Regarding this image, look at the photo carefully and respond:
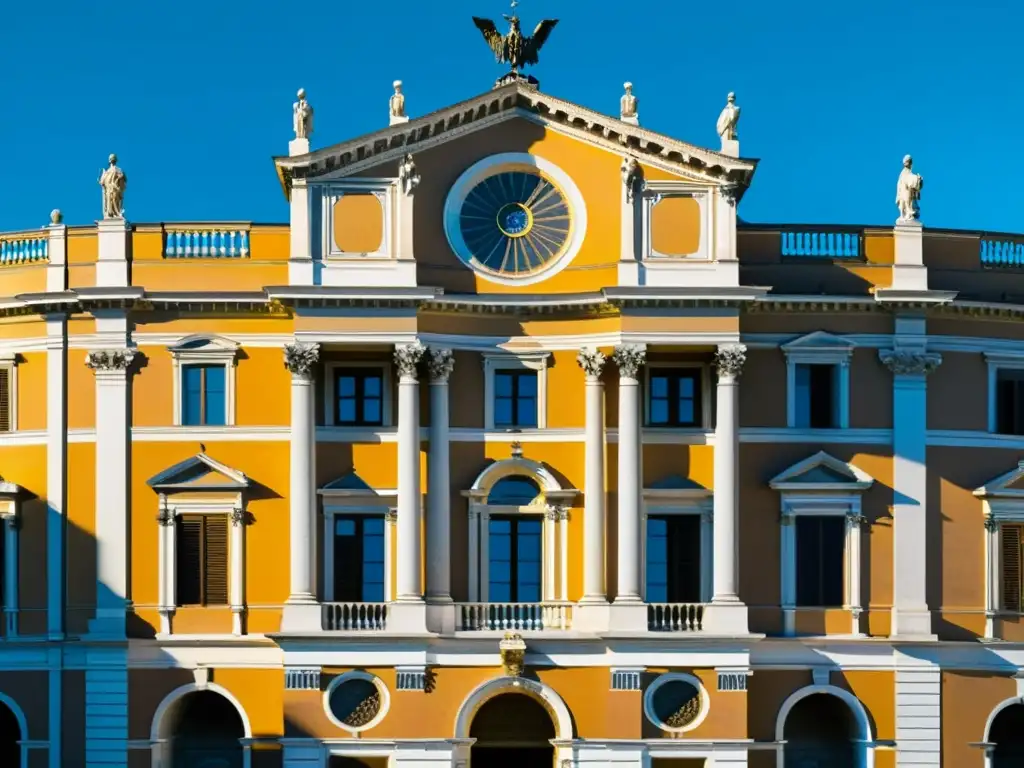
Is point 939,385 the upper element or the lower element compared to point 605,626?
upper

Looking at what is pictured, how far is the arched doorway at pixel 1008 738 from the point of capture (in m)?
62.4

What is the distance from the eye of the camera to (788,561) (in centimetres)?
6084

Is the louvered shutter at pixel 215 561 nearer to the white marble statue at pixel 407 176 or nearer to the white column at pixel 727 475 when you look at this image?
the white marble statue at pixel 407 176

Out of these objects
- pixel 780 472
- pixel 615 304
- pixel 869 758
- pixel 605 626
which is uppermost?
pixel 615 304

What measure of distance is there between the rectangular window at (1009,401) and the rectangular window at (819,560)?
5598mm

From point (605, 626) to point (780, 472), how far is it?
6453 mm

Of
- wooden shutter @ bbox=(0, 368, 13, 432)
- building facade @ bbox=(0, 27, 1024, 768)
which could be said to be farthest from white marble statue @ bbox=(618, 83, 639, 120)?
wooden shutter @ bbox=(0, 368, 13, 432)

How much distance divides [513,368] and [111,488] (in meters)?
11.2

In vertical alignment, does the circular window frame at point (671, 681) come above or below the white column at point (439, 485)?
below

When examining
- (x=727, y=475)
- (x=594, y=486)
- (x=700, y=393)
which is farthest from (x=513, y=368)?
(x=727, y=475)

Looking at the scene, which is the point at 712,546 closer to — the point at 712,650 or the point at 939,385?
the point at 712,650

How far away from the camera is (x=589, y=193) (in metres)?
61.3

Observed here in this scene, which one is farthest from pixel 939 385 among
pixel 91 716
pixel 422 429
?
pixel 91 716

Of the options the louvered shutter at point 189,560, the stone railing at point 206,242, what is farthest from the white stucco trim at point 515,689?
the stone railing at point 206,242
